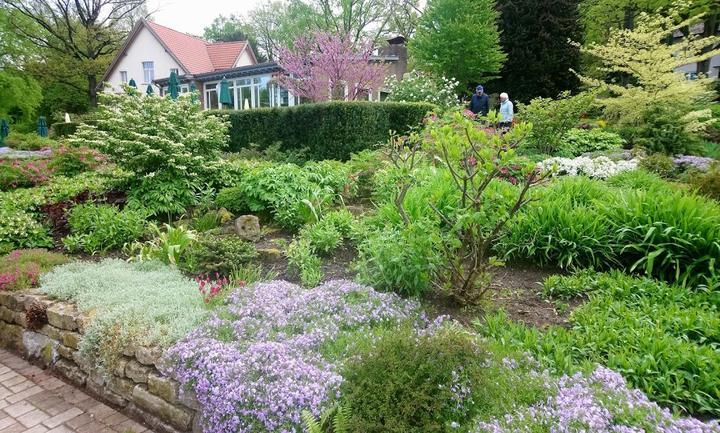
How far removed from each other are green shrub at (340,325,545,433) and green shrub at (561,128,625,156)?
9.81m

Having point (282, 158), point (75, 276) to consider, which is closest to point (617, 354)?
point (75, 276)

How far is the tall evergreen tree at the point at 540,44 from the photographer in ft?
61.8

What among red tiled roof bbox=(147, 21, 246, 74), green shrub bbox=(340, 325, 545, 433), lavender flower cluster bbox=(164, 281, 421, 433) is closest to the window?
red tiled roof bbox=(147, 21, 246, 74)

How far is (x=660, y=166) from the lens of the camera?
315 inches

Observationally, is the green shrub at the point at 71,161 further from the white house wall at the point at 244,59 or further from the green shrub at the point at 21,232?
the white house wall at the point at 244,59

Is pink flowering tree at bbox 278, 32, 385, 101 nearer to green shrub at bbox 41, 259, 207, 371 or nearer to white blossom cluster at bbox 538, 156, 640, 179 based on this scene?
white blossom cluster at bbox 538, 156, 640, 179

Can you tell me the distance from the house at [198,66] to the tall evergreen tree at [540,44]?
29.2ft

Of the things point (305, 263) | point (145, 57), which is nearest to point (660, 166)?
point (305, 263)

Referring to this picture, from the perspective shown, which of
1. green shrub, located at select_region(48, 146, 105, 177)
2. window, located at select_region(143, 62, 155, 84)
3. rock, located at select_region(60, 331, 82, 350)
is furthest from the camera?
window, located at select_region(143, 62, 155, 84)

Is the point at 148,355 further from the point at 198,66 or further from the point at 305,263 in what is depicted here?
the point at 198,66

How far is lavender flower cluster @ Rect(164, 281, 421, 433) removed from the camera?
2.38 metres

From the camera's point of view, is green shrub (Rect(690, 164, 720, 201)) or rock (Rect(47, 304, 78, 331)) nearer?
rock (Rect(47, 304, 78, 331))

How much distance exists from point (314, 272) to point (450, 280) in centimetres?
136

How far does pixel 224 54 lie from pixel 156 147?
97.5ft
